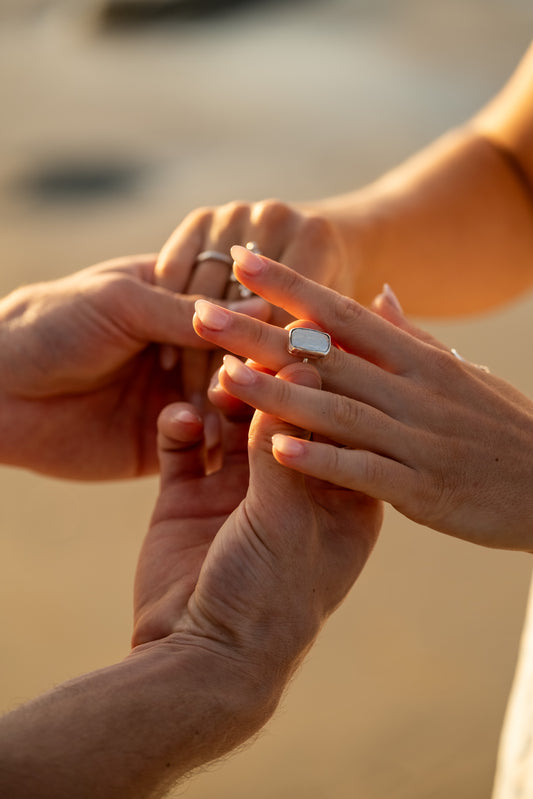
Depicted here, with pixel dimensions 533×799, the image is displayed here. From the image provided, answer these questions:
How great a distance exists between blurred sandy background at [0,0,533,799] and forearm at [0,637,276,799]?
46 cm

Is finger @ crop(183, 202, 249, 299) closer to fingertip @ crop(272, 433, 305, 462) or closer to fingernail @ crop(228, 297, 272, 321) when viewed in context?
fingernail @ crop(228, 297, 272, 321)

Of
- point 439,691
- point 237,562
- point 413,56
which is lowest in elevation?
point 439,691

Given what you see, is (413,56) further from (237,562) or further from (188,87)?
(237,562)

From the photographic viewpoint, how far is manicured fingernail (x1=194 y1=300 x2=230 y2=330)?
887mm

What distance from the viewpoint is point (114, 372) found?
1359mm

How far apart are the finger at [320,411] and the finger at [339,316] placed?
0.08 metres

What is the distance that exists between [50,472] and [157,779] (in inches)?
27.9

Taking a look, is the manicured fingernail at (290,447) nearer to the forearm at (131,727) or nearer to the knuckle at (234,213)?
the forearm at (131,727)

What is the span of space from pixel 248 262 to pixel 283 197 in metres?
2.43

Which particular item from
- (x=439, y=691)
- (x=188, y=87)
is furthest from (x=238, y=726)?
(x=188, y=87)

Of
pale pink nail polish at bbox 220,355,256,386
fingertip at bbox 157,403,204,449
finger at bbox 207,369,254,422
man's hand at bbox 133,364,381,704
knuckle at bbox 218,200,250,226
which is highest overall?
knuckle at bbox 218,200,250,226

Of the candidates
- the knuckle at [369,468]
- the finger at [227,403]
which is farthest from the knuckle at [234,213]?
the knuckle at [369,468]

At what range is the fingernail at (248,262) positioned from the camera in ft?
3.05

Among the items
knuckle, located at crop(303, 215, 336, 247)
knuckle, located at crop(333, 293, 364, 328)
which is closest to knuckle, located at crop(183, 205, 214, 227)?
knuckle, located at crop(303, 215, 336, 247)
